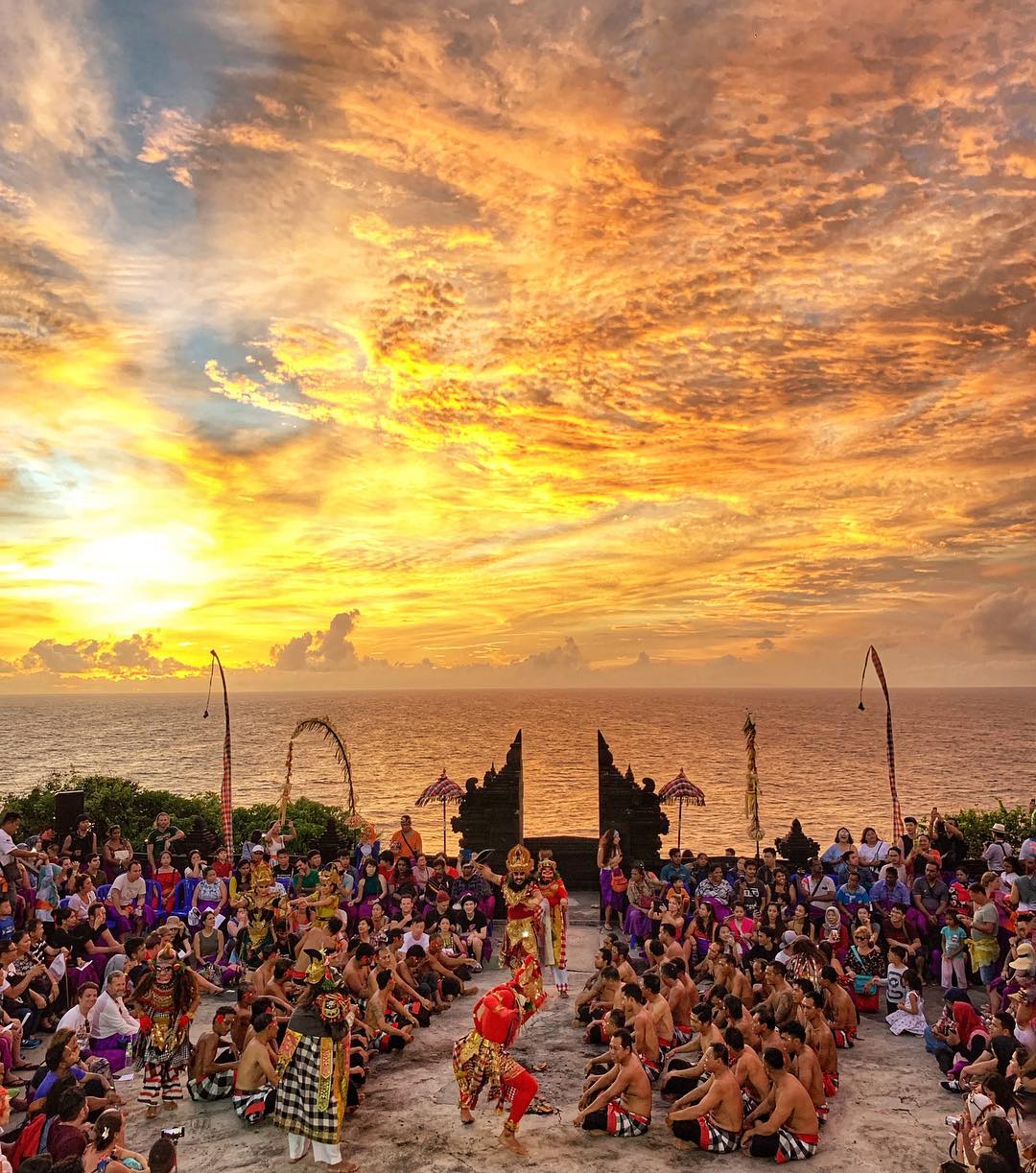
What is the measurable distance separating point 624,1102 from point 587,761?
106 meters

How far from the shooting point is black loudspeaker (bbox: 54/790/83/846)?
1909cm

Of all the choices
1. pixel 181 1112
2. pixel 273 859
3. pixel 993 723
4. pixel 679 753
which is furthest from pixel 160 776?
pixel 993 723

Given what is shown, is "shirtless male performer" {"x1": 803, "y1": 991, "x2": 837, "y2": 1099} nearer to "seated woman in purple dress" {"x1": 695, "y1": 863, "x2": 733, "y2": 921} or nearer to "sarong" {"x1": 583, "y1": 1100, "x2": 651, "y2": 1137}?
"sarong" {"x1": 583, "y1": 1100, "x2": 651, "y2": 1137}

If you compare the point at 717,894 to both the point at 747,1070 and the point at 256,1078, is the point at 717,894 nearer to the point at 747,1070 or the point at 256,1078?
the point at 747,1070

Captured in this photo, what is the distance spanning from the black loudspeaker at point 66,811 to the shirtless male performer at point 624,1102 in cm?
1440

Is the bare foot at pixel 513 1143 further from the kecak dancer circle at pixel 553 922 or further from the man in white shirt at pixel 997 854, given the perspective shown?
the man in white shirt at pixel 997 854

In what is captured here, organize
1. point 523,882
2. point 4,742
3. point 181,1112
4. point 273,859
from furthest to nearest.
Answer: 1. point 4,742
2. point 273,859
3. point 523,882
4. point 181,1112

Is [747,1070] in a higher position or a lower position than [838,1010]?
higher

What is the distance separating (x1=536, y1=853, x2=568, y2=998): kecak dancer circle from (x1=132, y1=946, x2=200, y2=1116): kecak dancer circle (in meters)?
5.29

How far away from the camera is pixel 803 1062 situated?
898cm

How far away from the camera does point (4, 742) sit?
13838 cm

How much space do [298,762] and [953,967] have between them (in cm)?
10096

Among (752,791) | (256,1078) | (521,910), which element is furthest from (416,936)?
(752,791)

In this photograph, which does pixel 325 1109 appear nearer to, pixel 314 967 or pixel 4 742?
pixel 314 967
